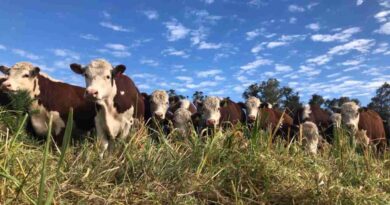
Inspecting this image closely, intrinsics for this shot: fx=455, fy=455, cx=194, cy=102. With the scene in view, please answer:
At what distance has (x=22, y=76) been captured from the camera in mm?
8406

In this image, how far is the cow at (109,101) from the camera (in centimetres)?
834

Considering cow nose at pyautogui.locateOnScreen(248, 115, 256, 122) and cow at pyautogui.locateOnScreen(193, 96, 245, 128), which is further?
cow nose at pyautogui.locateOnScreen(248, 115, 256, 122)

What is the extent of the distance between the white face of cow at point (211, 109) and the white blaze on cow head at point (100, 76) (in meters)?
3.06

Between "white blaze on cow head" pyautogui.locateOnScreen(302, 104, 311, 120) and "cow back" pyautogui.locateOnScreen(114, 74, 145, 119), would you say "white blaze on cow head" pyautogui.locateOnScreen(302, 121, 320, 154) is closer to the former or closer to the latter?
"cow back" pyautogui.locateOnScreen(114, 74, 145, 119)

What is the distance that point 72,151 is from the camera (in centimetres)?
573

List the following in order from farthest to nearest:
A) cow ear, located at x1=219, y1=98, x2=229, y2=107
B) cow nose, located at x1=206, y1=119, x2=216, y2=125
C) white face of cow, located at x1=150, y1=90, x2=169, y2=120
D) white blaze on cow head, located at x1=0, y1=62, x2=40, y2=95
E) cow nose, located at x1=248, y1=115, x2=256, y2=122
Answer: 1. cow ear, located at x1=219, y1=98, x2=229, y2=107
2. cow nose, located at x1=248, y1=115, x2=256, y2=122
3. white face of cow, located at x1=150, y1=90, x2=169, y2=120
4. cow nose, located at x1=206, y1=119, x2=216, y2=125
5. white blaze on cow head, located at x1=0, y1=62, x2=40, y2=95

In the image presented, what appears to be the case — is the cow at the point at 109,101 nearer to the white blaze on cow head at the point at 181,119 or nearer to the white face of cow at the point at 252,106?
the white blaze on cow head at the point at 181,119

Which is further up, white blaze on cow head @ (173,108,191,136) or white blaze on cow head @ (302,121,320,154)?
white blaze on cow head @ (173,108,191,136)

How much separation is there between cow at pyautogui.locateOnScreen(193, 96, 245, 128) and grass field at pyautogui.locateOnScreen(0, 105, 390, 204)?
5.39 metres

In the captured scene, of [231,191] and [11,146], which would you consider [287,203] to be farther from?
[11,146]

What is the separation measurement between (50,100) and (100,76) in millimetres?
1312

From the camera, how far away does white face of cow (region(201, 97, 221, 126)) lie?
11.3 meters

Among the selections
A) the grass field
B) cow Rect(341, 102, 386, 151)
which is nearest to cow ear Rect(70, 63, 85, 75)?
the grass field

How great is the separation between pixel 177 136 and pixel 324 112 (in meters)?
9.17
